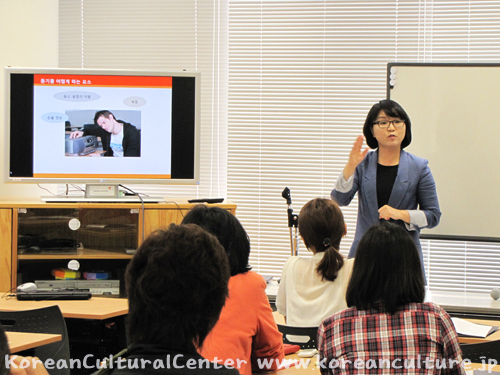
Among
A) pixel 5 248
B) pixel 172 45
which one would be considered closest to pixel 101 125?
pixel 5 248

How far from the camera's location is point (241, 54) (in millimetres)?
3936

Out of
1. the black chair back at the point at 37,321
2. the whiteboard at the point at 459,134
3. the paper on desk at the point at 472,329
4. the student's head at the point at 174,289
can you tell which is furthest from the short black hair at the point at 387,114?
the student's head at the point at 174,289

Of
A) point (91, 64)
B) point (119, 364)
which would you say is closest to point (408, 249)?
point (119, 364)

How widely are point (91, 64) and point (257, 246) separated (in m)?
1.94

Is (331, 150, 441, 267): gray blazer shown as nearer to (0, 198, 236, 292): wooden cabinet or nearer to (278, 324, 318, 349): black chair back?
(0, 198, 236, 292): wooden cabinet

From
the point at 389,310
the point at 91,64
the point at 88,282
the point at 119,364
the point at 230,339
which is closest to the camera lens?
the point at 119,364

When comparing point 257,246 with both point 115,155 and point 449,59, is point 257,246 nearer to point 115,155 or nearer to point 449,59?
point 115,155

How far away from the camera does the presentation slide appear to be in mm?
3229

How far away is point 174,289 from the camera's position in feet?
3.22

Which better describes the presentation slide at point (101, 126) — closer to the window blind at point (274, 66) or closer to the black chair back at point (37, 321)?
the window blind at point (274, 66)

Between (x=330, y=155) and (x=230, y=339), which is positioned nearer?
(x=230, y=339)

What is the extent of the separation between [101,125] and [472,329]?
7.82 ft

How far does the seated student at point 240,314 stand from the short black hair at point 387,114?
1408mm

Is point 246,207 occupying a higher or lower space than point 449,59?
lower
